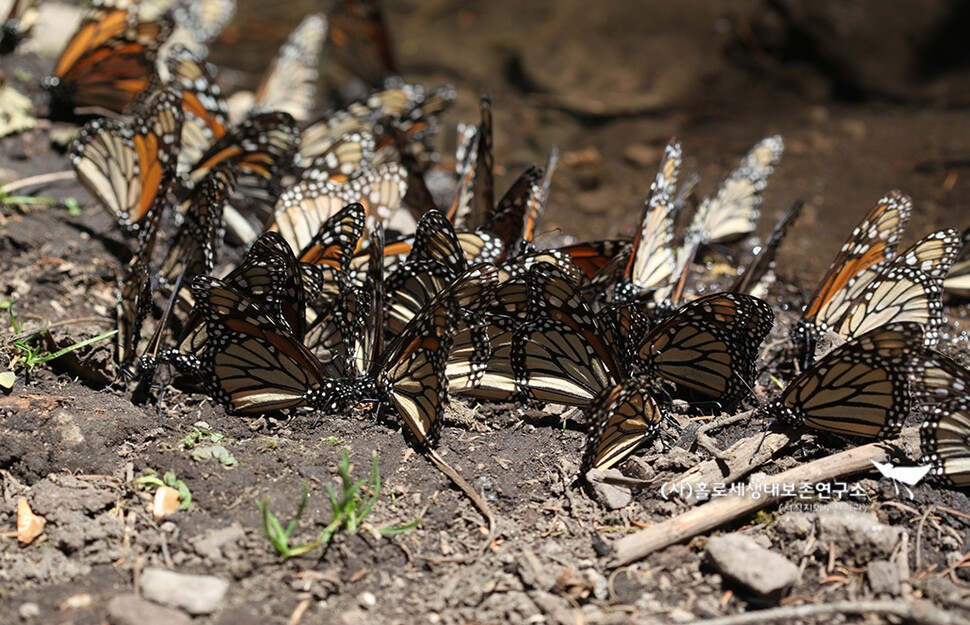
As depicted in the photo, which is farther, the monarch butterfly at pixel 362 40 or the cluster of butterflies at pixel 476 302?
the monarch butterfly at pixel 362 40

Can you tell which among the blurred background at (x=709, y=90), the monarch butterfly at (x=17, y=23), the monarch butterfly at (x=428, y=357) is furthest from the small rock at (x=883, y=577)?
the monarch butterfly at (x=17, y=23)

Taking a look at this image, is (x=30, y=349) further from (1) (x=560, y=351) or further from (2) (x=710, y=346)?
(2) (x=710, y=346)

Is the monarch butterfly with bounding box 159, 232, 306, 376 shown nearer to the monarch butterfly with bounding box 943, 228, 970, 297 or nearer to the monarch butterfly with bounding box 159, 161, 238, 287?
the monarch butterfly with bounding box 159, 161, 238, 287

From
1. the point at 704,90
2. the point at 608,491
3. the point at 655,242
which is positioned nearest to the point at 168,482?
the point at 608,491

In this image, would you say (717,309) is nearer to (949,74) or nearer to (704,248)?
(704,248)

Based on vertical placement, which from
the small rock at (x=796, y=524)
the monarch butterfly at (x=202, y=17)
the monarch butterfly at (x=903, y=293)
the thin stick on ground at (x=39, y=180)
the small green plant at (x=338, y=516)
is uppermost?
the monarch butterfly at (x=202, y=17)

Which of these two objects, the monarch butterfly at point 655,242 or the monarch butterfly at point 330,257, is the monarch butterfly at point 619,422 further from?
the monarch butterfly at point 330,257
